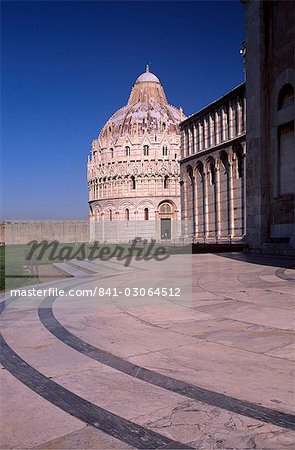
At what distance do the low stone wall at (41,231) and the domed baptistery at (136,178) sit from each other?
2953mm

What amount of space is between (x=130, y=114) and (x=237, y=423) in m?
86.9

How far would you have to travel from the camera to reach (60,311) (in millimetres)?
6555

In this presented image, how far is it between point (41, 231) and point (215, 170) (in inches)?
2215

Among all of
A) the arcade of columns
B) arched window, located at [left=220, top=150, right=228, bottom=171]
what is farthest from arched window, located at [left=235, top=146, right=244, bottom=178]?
arched window, located at [left=220, top=150, right=228, bottom=171]

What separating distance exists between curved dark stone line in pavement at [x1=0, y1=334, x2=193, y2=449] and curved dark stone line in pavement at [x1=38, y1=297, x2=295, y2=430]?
57 centimetres

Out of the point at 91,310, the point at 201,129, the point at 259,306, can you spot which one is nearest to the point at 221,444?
the point at 259,306

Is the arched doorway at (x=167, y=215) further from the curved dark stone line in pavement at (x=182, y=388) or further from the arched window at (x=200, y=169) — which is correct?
the curved dark stone line in pavement at (x=182, y=388)

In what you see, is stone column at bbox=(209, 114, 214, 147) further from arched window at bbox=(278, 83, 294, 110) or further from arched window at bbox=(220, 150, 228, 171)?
arched window at bbox=(278, 83, 294, 110)

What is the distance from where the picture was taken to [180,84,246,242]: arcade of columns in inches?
1097

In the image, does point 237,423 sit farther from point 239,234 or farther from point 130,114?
point 130,114

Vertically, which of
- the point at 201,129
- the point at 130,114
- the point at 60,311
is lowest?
the point at 60,311

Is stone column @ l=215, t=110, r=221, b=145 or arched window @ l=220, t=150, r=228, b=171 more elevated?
stone column @ l=215, t=110, r=221, b=145

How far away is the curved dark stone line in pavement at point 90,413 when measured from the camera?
7.86 feet

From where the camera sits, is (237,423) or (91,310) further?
(91,310)
